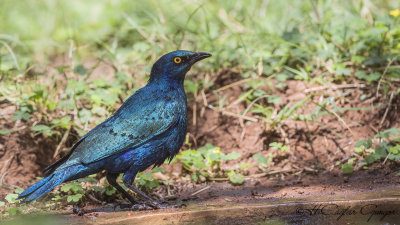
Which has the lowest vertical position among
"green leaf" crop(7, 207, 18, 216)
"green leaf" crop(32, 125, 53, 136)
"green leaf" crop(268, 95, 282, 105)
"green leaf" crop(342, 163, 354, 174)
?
"green leaf" crop(342, 163, 354, 174)

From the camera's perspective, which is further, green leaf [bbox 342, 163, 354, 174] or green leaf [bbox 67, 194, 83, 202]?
green leaf [bbox 342, 163, 354, 174]

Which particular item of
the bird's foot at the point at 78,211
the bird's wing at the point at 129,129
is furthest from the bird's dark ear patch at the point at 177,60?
the bird's foot at the point at 78,211

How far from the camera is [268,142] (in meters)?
5.81

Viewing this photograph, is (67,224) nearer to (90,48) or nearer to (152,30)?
(152,30)

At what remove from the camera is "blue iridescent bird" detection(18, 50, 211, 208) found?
4168 millimetres

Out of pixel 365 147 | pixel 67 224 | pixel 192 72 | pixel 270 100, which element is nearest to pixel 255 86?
pixel 270 100

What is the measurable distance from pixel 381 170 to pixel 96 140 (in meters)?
2.69

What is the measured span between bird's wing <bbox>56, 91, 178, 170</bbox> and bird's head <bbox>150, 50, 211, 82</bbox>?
260 millimetres

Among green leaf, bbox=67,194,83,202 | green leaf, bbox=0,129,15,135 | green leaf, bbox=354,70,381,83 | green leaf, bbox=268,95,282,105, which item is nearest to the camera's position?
green leaf, bbox=67,194,83,202

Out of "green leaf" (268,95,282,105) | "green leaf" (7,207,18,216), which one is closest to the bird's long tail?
"green leaf" (7,207,18,216)

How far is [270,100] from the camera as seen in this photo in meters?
6.06

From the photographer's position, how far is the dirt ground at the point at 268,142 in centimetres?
484

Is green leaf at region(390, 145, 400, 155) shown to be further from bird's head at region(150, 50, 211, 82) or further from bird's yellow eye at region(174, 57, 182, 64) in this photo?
bird's yellow eye at region(174, 57, 182, 64)

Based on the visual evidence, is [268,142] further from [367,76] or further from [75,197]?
[75,197]
